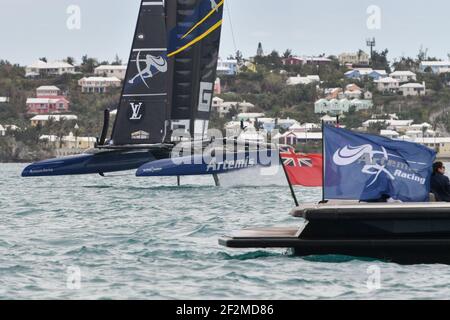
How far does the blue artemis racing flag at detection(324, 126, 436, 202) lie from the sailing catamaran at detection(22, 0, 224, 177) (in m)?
18.7

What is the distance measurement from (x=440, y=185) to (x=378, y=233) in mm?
946

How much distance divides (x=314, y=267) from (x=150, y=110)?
19643 mm

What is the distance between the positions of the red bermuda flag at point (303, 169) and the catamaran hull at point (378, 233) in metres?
1.19

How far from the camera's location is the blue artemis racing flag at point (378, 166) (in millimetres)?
13578

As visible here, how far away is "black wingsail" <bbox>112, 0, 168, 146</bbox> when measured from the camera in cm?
3256

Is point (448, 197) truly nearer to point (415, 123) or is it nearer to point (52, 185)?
point (52, 185)

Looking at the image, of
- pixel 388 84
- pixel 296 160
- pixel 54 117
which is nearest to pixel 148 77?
pixel 296 160

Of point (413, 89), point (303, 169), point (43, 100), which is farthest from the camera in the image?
point (413, 89)

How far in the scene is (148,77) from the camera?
32.6 m

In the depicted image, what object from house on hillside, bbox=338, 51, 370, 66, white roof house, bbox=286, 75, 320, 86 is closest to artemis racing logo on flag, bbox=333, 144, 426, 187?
white roof house, bbox=286, 75, 320, 86

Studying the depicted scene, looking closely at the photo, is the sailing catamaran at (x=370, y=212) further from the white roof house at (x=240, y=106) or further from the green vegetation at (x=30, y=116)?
the white roof house at (x=240, y=106)

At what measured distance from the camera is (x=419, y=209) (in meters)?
13.0

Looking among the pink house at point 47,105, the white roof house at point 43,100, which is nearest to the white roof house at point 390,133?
the pink house at point 47,105

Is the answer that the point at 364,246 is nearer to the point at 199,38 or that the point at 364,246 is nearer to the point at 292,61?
the point at 199,38
